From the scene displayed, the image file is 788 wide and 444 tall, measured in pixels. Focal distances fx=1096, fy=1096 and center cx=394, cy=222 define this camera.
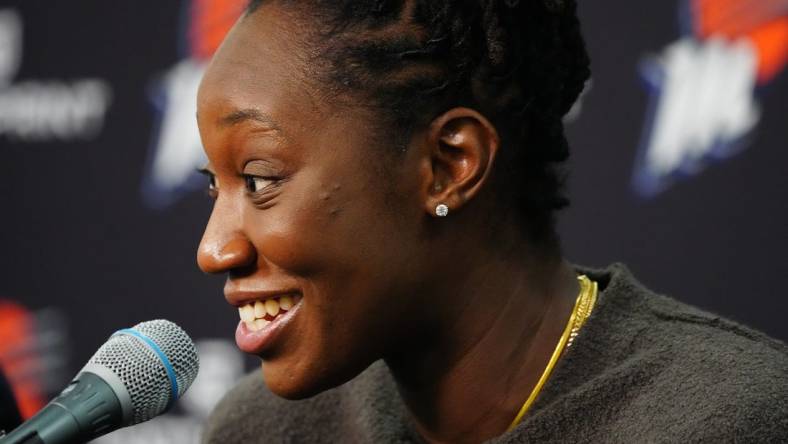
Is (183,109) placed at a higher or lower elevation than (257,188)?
lower

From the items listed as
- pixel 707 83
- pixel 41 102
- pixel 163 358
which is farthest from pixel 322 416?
pixel 41 102

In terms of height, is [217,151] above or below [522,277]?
above

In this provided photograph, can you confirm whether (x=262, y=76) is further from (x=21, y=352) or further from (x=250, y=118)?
(x=21, y=352)

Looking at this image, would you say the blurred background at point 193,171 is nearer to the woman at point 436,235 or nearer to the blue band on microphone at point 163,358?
the woman at point 436,235

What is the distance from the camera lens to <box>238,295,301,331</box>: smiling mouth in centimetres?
129

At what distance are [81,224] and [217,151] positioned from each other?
152 cm

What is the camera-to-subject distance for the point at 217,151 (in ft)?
4.16

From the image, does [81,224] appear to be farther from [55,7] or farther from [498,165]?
[498,165]

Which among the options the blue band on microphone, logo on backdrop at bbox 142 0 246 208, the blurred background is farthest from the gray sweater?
logo on backdrop at bbox 142 0 246 208

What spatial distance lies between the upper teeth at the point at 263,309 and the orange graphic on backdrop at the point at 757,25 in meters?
1.19

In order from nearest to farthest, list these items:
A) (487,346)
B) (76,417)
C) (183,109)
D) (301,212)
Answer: (76,417) < (301,212) < (487,346) < (183,109)

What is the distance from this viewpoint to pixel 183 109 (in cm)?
255

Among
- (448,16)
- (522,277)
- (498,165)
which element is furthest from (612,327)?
(448,16)

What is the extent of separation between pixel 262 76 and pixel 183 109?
4.40 feet
